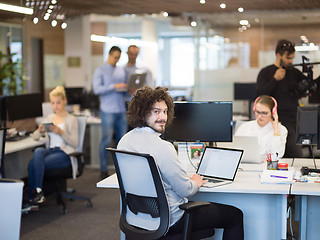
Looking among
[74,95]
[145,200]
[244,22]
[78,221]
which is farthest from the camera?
[244,22]

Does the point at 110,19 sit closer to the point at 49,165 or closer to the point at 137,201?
the point at 49,165

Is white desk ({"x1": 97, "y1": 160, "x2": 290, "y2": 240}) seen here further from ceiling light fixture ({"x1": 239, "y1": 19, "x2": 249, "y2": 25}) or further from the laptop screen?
ceiling light fixture ({"x1": 239, "y1": 19, "x2": 249, "y2": 25})

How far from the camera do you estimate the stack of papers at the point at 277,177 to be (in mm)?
3453

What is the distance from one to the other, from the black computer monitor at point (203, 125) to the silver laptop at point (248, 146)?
0.07 metres

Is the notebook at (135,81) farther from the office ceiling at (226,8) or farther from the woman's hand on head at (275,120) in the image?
the woman's hand on head at (275,120)

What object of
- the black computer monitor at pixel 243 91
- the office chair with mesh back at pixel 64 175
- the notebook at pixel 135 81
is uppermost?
the notebook at pixel 135 81

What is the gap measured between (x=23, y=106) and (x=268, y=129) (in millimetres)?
3124

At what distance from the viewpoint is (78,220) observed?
5230 mm

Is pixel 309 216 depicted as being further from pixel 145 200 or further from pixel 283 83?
pixel 283 83

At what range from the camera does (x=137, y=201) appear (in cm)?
312

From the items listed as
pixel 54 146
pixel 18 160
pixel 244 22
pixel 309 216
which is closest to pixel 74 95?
pixel 18 160

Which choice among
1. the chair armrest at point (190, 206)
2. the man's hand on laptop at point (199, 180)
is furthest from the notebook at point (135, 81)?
the chair armrest at point (190, 206)

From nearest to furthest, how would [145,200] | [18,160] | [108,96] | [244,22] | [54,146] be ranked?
[145,200] < [54,146] < [18,160] < [108,96] < [244,22]

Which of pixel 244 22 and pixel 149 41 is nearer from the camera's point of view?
pixel 244 22
